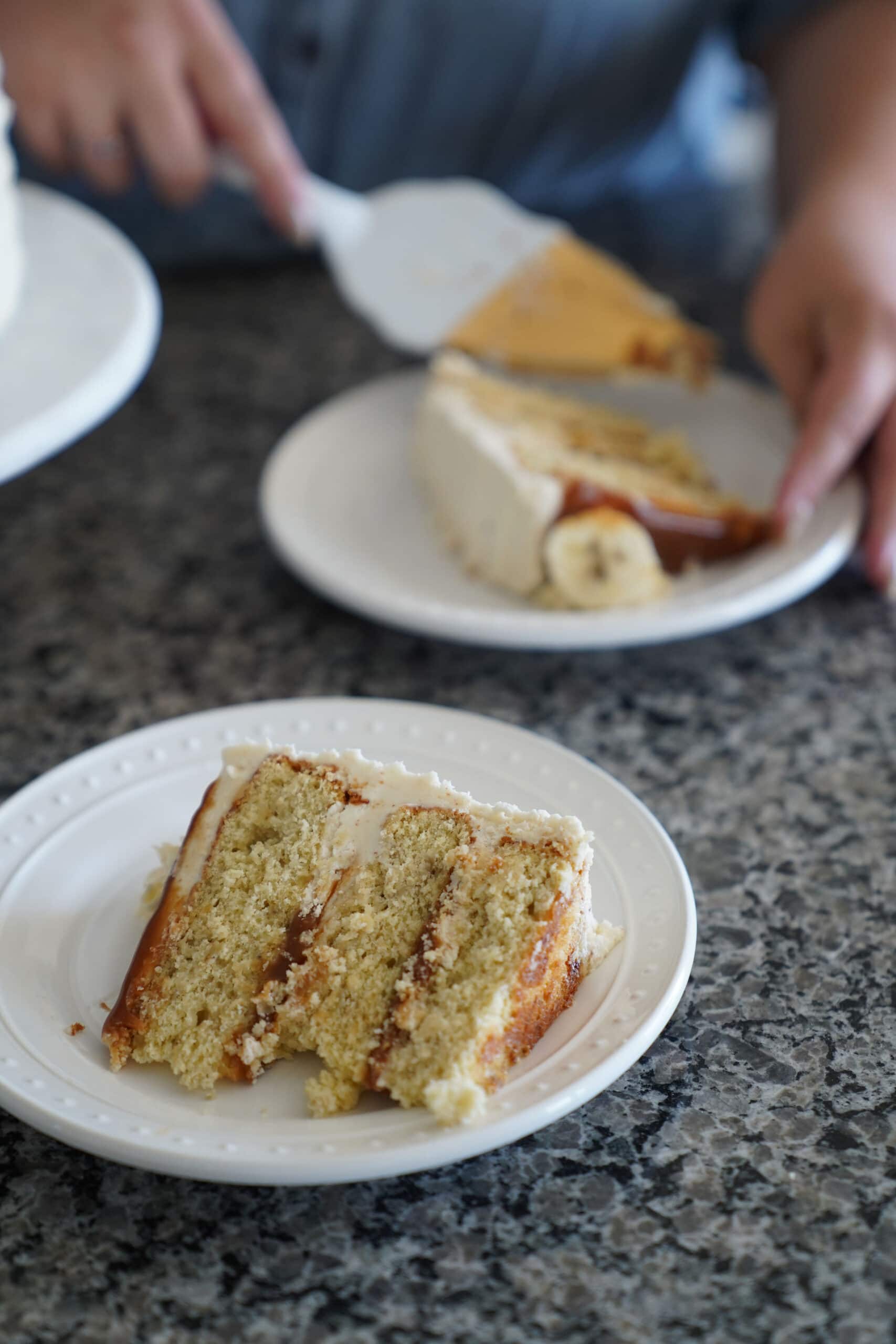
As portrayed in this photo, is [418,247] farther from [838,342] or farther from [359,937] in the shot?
[359,937]

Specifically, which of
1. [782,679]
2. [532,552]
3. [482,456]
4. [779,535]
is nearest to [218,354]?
[482,456]

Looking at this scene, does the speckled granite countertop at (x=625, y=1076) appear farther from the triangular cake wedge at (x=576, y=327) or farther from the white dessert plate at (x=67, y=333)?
the triangular cake wedge at (x=576, y=327)

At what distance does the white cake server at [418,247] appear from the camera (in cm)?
162

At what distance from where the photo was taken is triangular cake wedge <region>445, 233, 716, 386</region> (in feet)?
5.23

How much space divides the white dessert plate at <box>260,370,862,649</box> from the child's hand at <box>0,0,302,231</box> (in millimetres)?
295

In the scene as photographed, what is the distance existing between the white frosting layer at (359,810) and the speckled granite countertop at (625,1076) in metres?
0.17

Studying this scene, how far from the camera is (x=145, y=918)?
0.84 metres

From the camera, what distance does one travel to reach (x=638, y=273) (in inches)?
80.6

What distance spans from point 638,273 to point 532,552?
3.04 ft

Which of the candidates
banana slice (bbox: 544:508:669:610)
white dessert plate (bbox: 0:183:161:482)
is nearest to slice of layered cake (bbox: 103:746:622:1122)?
white dessert plate (bbox: 0:183:161:482)

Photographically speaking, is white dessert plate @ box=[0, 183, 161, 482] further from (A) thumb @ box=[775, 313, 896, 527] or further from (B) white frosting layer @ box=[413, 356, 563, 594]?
(A) thumb @ box=[775, 313, 896, 527]

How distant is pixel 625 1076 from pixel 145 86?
128 centimetres

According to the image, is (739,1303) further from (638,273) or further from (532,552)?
(638,273)

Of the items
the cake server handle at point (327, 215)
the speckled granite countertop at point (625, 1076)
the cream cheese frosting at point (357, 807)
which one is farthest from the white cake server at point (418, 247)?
the cream cheese frosting at point (357, 807)
